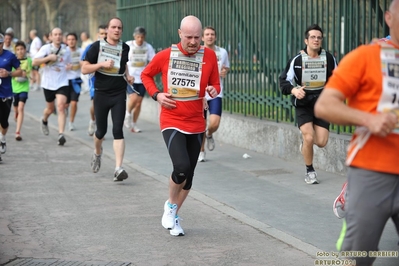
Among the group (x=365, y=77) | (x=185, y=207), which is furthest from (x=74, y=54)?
(x=365, y=77)

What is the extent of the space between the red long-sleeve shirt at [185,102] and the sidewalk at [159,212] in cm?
99

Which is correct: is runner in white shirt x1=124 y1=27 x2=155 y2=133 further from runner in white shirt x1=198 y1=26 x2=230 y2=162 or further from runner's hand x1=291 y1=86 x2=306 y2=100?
runner's hand x1=291 y1=86 x2=306 y2=100

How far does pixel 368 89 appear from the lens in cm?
448

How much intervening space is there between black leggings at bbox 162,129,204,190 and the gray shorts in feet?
10.3

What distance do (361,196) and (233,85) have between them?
1088 cm

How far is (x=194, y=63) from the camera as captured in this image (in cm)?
775

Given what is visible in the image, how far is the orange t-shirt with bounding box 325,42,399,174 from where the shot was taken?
4.40 m

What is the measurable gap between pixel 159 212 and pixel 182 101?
5.06 ft

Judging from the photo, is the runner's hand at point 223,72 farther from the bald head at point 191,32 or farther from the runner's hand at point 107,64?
the bald head at point 191,32

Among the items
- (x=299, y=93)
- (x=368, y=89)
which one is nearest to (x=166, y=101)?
(x=299, y=93)

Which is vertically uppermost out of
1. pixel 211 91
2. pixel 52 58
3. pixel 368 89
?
pixel 368 89

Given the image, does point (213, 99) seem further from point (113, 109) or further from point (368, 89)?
point (368, 89)

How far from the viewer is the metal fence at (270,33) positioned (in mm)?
11297

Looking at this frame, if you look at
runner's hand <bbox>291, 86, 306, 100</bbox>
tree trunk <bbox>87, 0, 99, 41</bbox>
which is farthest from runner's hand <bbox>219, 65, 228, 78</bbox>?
tree trunk <bbox>87, 0, 99, 41</bbox>
